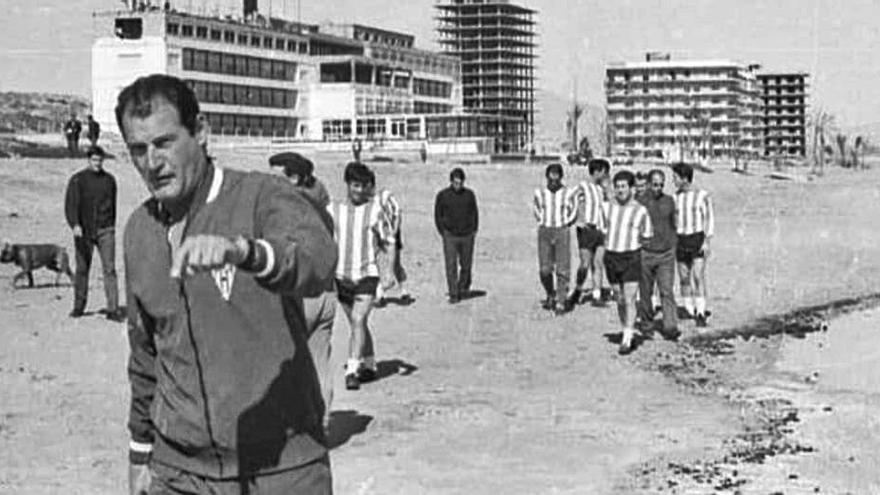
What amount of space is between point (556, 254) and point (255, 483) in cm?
1442

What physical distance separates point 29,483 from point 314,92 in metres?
107

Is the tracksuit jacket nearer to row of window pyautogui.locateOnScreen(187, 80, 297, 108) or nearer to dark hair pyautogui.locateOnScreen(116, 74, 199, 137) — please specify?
dark hair pyautogui.locateOnScreen(116, 74, 199, 137)

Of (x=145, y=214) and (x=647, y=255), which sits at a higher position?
(x=145, y=214)

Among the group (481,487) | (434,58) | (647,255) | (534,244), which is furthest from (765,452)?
(434,58)

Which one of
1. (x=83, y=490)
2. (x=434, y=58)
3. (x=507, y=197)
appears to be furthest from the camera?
(x=434, y=58)

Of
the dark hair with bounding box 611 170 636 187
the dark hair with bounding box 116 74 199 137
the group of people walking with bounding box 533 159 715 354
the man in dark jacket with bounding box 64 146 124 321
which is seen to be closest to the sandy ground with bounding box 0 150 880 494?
the group of people walking with bounding box 533 159 715 354

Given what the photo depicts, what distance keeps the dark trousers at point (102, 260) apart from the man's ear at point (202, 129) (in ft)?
40.3

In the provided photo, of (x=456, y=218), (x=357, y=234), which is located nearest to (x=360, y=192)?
(x=357, y=234)

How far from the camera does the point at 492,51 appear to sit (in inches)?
7146

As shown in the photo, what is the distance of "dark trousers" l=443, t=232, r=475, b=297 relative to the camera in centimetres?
1950

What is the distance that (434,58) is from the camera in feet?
441

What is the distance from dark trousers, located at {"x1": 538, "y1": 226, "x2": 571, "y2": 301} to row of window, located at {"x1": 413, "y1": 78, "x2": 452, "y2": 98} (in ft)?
365

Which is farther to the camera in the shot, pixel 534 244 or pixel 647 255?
pixel 534 244

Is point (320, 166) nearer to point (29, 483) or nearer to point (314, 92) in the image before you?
point (29, 483)
